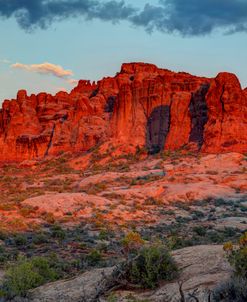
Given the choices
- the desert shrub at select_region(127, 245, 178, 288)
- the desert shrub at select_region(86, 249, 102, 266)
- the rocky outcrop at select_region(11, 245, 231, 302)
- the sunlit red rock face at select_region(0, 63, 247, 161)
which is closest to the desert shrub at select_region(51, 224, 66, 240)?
the desert shrub at select_region(86, 249, 102, 266)

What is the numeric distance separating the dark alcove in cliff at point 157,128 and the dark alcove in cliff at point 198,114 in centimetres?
419

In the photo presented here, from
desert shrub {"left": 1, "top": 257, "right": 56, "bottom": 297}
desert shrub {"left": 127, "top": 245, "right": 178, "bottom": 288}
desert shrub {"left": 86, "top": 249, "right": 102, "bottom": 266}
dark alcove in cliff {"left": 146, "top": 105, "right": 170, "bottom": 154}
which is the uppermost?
dark alcove in cliff {"left": 146, "top": 105, "right": 170, "bottom": 154}

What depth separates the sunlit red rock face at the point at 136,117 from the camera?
51312mm

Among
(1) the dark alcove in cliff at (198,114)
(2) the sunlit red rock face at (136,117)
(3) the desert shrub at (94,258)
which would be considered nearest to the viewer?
(3) the desert shrub at (94,258)

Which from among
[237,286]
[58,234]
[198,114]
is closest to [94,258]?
[58,234]

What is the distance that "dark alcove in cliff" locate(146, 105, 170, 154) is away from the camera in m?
58.8

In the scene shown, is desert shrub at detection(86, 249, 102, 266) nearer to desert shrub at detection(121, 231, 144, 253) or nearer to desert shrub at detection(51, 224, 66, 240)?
desert shrub at detection(121, 231, 144, 253)

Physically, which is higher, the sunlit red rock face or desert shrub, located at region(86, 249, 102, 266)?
the sunlit red rock face

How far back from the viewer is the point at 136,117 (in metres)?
61.4

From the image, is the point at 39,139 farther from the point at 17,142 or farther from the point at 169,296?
the point at 169,296

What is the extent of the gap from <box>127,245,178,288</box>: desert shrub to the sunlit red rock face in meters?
41.0

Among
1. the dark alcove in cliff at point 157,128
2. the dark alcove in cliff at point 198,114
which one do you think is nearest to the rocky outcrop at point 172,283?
the dark alcove in cliff at point 198,114

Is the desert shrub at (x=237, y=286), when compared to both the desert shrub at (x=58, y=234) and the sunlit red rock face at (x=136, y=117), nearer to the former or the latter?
the desert shrub at (x=58, y=234)

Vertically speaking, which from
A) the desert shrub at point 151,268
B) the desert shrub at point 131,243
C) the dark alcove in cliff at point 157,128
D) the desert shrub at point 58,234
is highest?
the dark alcove in cliff at point 157,128
